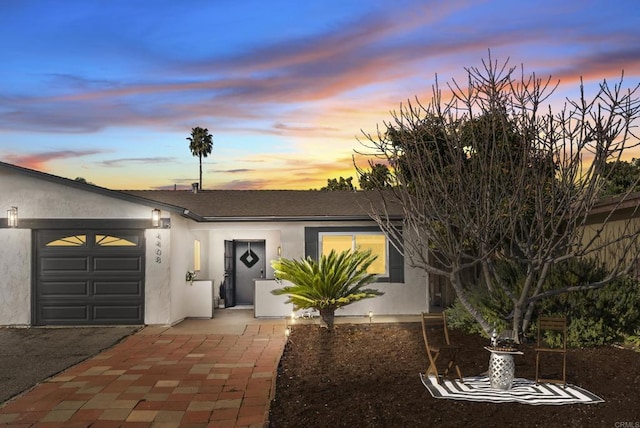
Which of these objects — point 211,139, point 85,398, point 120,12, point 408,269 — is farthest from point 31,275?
point 211,139

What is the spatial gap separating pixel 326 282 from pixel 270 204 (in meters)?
4.78

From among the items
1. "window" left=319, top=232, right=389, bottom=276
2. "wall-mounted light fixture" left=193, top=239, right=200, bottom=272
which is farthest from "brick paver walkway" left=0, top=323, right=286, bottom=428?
"wall-mounted light fixture" left=193, top=239, right=200, bottom=272

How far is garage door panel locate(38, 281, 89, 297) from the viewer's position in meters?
13.0

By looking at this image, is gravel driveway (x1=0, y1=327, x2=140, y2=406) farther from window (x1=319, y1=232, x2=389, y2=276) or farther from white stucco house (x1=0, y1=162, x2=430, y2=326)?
window (x1=319, y1=232, x2=389, y2=276)

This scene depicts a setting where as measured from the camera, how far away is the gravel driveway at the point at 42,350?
26.4 feet

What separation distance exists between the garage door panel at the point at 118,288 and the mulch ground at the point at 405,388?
4.17m

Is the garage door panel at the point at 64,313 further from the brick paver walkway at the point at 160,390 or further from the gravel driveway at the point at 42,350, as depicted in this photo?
the brick paver walkway at the point at 160,390

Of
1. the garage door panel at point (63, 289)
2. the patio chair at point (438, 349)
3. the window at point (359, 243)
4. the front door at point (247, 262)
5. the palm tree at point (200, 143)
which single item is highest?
the palm tree at point (200, 143)

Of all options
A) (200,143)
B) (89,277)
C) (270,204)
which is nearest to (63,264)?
(89,277)

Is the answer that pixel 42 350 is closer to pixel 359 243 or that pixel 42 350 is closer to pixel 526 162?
pixel 359 243

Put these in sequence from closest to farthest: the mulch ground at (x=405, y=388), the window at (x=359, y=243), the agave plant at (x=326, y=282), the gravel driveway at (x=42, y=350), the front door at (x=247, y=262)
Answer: the mulch ground at (x=405, y=388), the gravel driveway at (x=42, y=350), the agave plant at (x=326, y=282), the window at (x=359, y=243), the front door at (x=247, y=262)

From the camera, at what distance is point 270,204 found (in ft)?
52.4

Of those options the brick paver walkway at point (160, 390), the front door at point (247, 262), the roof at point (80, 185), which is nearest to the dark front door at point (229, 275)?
the front door at point (247, 262)

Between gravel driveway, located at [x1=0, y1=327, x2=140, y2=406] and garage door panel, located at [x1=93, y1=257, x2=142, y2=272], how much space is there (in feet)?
4.17
